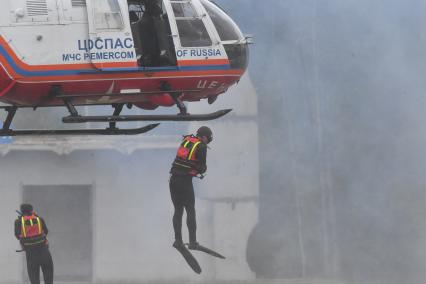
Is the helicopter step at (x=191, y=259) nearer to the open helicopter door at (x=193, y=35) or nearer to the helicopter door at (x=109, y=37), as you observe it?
the open helicopter door at (x=193, y=35)

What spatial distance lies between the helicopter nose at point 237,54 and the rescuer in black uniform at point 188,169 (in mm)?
765

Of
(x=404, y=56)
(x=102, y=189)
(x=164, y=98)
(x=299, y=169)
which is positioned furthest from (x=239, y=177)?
(x=164, y=98)

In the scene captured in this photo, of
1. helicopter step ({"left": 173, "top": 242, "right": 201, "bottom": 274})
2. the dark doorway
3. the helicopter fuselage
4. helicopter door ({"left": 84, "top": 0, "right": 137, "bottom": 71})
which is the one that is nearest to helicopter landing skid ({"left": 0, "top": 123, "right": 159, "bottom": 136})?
the helicopter fuselage

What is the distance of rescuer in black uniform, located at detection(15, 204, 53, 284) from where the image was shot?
12.8 m

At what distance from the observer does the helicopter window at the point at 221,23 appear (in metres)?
10.2

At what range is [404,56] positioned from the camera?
17.3m

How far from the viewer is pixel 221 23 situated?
1023 centimetres

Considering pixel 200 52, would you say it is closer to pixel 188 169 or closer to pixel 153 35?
pixel 153 35

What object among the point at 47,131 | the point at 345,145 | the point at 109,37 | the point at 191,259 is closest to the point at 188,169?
the point at 191,259

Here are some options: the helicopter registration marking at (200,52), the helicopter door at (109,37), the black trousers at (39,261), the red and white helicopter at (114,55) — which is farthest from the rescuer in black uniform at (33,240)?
the helicopter registration marking at (200,52)

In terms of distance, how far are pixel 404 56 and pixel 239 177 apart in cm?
357

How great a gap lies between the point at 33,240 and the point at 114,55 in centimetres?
417

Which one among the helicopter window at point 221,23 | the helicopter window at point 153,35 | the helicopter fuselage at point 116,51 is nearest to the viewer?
the helicopter fuselage at point 116,51

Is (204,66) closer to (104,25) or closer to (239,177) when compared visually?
(104,25)
